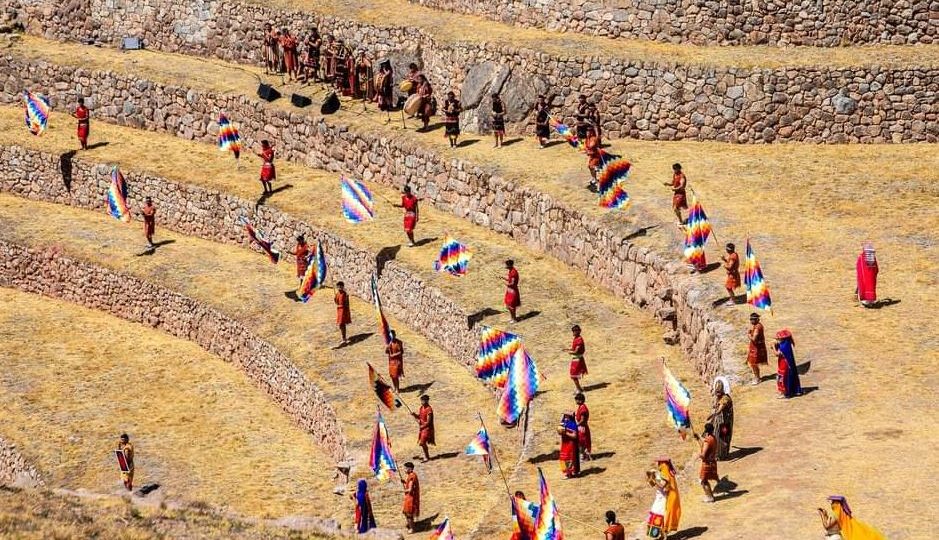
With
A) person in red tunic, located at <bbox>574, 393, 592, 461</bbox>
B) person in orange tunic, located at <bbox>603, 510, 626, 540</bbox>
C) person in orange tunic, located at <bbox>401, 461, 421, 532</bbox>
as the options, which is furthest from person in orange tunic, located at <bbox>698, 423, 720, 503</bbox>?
person in orange tunic, located at <bbox>401, 461, 421, 532</bbox>

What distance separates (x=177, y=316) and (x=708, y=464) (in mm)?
20167

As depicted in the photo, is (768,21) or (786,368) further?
(768,21)

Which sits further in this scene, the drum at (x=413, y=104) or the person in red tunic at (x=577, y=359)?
the drum at (x=413, y=104)

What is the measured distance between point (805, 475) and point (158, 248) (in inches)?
944

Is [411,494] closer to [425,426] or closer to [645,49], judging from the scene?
[425,426]

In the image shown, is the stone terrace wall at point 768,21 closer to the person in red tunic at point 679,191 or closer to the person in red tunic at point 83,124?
the person in red tunic at point 679,191

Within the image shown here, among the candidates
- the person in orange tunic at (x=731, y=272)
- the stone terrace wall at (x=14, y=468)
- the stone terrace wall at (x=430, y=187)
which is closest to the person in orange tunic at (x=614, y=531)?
the stone terrace wall at (x=430, y=187)

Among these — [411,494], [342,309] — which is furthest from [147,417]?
[411,494]

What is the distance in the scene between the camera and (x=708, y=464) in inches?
974

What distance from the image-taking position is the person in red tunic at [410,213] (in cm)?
3906

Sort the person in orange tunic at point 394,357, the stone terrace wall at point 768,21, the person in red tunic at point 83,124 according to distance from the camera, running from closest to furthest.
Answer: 1. the person in orange tunic at point 394,357
2. the stone terrace wall at point 768,21
3. the person in red tunic at point 83,124

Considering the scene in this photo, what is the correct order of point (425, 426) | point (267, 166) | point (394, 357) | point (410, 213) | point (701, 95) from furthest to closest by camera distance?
point (267, 166) < point (701, 95) < point (410, 213) < point (394, 357) < point (425, 426)

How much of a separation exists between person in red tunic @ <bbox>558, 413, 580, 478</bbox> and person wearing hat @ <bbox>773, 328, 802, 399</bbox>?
344 cm

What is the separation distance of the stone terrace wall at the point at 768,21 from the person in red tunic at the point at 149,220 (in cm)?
1225
